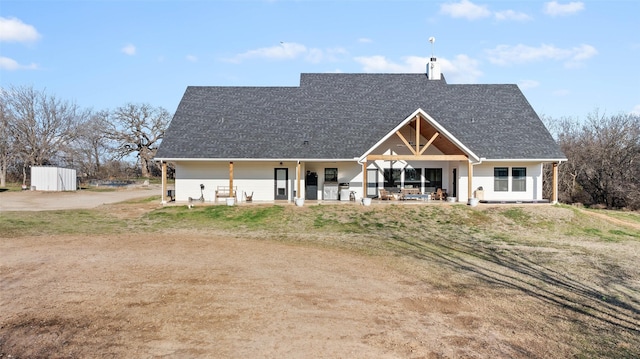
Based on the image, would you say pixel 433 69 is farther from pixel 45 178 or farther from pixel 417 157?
pixel 45 178

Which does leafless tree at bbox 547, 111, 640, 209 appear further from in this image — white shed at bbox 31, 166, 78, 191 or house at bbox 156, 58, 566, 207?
white shed at bbox 31, 166, 78, 191

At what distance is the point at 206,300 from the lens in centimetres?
735

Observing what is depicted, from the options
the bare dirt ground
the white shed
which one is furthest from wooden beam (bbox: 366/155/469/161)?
the white shed

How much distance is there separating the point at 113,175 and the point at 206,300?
5252 cm

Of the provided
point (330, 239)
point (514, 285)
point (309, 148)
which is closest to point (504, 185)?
point (309, 148)

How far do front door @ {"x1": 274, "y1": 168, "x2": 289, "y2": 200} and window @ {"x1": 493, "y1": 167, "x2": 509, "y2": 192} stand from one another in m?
11.4

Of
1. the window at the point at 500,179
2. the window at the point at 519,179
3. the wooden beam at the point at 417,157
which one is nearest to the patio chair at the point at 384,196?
the wooden beam at the point at 417,157

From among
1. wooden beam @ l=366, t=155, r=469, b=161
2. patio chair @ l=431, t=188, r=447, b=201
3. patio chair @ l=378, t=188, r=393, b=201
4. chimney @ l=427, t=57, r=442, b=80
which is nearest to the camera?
wooden beam @ l=366, t=155, r=469, b=161

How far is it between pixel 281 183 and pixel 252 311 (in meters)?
16.8

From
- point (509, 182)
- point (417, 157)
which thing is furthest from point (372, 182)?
point (509, 182)

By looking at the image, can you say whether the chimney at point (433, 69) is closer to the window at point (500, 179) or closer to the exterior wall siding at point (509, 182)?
the exterior wall siding at point (509, 182)

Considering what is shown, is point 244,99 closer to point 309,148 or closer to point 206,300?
point 309,148

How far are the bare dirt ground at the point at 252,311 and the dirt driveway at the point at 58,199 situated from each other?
46.4 ft

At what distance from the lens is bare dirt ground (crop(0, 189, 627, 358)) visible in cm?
555
